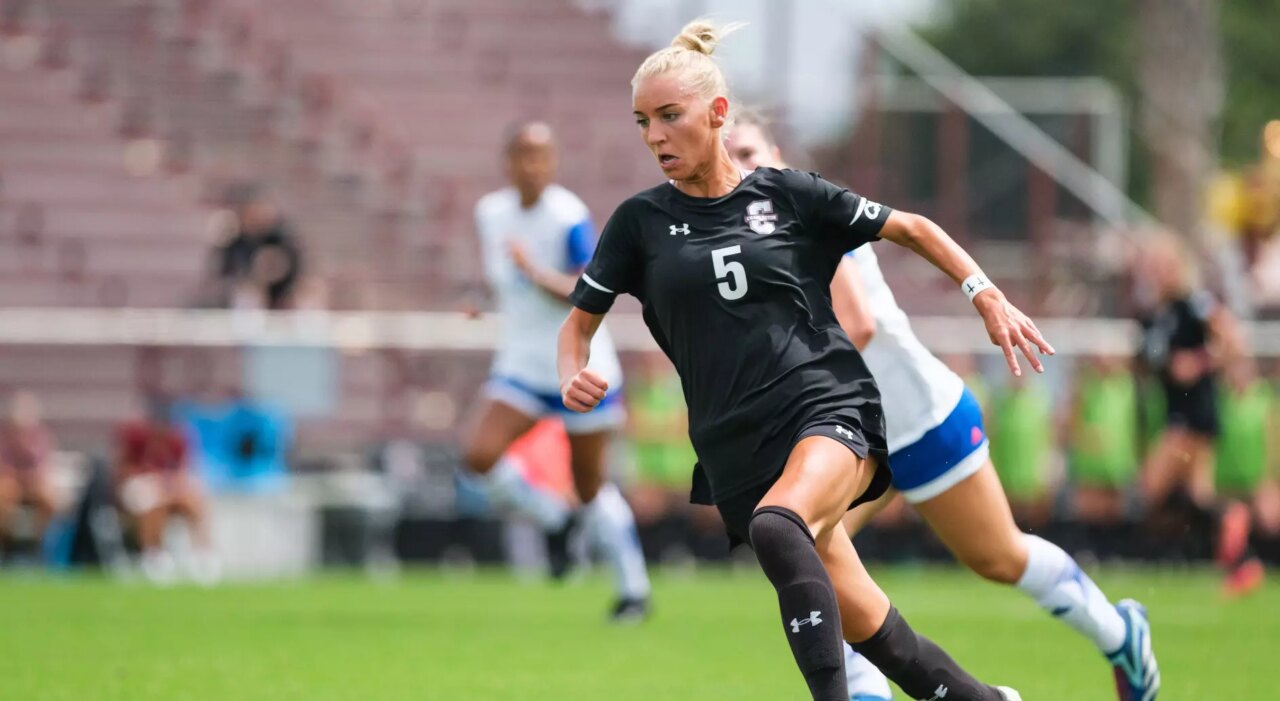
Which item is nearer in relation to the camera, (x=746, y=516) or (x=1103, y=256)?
(x=746, y=516)

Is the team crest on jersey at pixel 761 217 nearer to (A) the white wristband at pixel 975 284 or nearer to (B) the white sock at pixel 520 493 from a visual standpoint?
(A) the white wristband at pixel 975 284

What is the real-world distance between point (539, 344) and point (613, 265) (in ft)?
18.4

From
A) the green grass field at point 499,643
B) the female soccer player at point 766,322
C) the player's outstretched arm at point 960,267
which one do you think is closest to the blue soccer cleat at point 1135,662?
the green grass field at point 499,643

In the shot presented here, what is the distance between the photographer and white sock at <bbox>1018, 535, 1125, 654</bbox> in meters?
6.95

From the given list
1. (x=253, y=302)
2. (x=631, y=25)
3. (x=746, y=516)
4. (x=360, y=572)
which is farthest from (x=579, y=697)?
(x=631, y=25)

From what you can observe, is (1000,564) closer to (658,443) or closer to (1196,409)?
(1196,409)

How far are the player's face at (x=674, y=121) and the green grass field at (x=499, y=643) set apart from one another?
2777 mm

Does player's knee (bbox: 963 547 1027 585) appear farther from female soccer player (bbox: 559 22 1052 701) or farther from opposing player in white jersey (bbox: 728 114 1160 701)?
female soccer player (bbox: 559 22 1052 701)

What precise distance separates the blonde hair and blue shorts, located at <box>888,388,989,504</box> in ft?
5.13

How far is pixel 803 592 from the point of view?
534cm

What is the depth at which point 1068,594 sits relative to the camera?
275 inches

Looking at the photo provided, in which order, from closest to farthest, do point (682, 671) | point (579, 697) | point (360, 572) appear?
point (579, 697), point (682, 671), point (360, 572)

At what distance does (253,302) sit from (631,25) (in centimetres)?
951

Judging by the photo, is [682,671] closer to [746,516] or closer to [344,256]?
[746,516]
